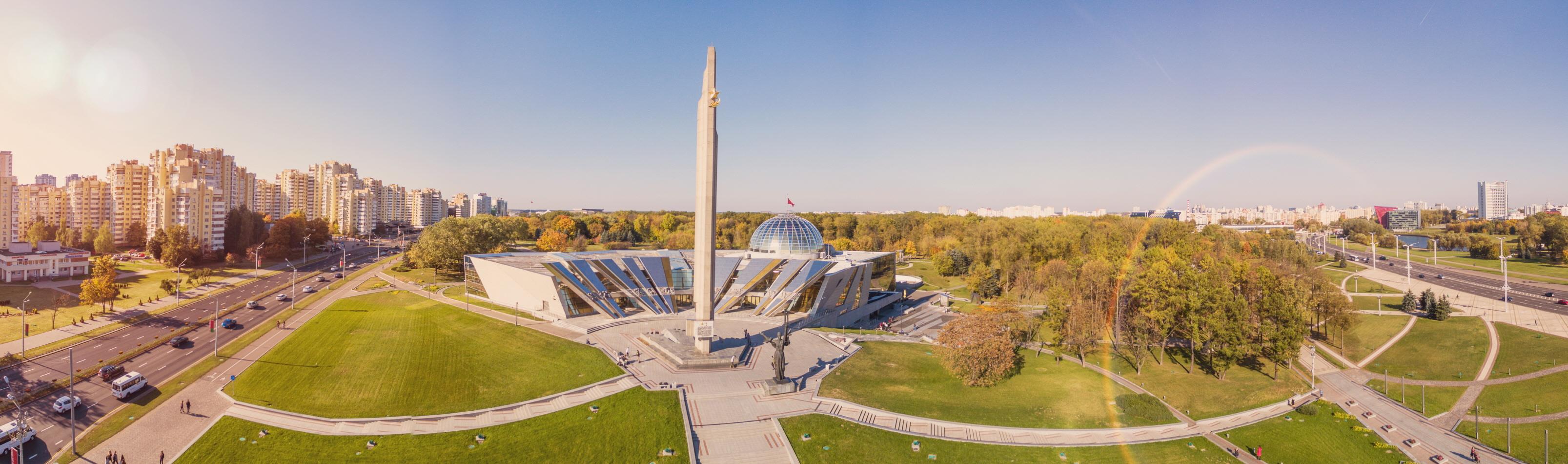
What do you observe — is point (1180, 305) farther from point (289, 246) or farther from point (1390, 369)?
point (289, 246)

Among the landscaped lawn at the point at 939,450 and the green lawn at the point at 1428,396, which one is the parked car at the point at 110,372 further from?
the green lawn at the point at 1428,396

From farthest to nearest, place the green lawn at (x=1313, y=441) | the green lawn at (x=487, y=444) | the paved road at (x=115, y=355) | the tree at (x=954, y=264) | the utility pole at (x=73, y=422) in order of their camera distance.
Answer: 1. the tree at (x=954, y=264)
2. the green lawn at (x=1313, y=441)
3. the paved road at (x=115, y=355)
4. the green lawn at (x=487, y=444)
5. the utility pole at (x=73, y=422)

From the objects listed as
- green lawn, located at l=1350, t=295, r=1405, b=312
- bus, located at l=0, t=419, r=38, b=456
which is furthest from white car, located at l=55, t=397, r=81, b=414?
green lawn, located at l=1350, t=295, r=1405, b=312

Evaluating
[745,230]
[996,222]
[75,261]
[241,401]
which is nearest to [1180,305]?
[241,401]

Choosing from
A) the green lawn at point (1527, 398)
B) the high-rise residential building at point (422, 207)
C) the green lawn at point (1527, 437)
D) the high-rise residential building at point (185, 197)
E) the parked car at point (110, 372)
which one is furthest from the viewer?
the high-rise residential building at point (422, 207)

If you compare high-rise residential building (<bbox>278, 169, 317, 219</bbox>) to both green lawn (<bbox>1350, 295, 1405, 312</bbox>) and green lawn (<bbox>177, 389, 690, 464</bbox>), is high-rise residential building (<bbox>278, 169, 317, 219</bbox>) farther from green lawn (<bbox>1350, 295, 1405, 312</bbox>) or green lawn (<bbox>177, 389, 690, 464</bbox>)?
green lawn (<bbox>1350, 295, 1405, 312</bbox>)

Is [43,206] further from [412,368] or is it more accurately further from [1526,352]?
[1526,352]

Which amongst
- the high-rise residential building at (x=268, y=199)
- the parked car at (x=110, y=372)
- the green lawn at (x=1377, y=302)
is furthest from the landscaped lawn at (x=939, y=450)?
the high-rise residential building at (x=268, y=199)
